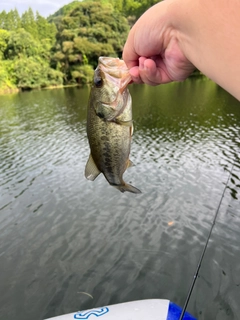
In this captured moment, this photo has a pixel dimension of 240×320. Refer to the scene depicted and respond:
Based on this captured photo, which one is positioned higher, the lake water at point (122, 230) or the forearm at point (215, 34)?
the forearm at point (215, 34)

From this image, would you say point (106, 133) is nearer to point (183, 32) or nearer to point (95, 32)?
point (183, 32)

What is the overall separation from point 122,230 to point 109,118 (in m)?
6.12

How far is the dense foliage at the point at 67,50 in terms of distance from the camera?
2071 inches

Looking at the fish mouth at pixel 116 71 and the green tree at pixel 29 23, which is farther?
the green tree at pixel 29 23

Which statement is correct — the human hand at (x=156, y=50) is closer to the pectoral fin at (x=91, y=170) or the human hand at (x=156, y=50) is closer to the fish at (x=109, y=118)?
the fish at (x=109, y=118)

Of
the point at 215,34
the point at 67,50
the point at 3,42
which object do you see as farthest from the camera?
the point at 3,42

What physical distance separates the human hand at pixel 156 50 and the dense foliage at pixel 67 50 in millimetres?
50638

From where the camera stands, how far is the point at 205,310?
5.19 m

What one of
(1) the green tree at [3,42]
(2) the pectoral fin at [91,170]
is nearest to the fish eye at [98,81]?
(2) the pectoral fin at [91,170]

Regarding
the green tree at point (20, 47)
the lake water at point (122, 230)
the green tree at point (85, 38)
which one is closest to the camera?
the lake water at point (122, 230)

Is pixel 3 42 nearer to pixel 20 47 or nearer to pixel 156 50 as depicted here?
pixel 20 47

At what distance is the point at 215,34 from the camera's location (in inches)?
35.1

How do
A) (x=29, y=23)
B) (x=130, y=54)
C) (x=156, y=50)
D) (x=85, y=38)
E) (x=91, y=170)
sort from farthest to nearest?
(x=29, y=23), (x=85, y=38), (x=91, y=170), (x=130, y=54), (x=156, y=50)

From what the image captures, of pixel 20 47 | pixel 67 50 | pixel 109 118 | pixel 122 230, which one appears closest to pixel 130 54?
pixel 109 118
